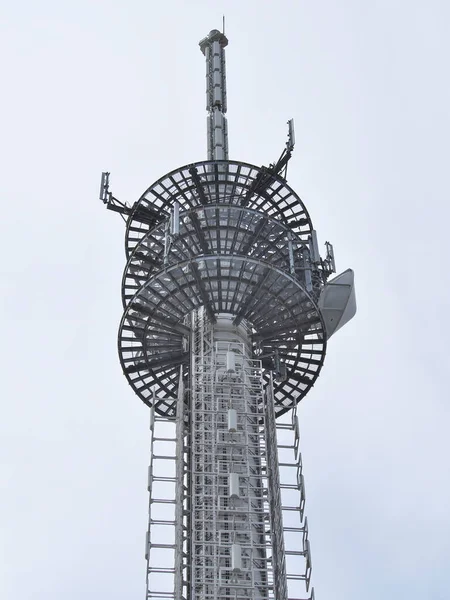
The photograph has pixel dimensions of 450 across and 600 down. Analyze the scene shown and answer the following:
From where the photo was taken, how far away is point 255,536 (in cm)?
4875

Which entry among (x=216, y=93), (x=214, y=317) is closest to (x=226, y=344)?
(x=214, y=317)

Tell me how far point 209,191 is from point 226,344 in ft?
36.0

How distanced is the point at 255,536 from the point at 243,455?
436 cm

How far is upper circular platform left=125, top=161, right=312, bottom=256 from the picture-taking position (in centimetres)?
6094

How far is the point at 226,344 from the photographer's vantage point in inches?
2173

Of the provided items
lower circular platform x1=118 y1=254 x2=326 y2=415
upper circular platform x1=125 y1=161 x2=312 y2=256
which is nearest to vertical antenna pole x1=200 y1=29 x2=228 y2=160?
upper circular platform x1=125 y1=161 x2=312 y2=256

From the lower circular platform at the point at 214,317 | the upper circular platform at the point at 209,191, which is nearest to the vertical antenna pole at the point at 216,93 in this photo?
the upper circular platform at the point at 209,191

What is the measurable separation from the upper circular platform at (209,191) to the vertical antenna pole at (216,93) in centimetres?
485

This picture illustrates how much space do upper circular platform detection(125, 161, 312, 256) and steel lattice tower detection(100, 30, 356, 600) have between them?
8cm

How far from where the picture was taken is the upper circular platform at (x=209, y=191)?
60.9m

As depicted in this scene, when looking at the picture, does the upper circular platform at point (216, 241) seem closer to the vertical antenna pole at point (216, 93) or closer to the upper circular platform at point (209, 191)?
the upper circular platform at point (209, 191)

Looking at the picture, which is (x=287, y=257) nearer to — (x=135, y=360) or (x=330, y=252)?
(x=330, y=252)

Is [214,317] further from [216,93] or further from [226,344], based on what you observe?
[216,93]

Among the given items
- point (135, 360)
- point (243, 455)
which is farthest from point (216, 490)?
point (135, 360)
